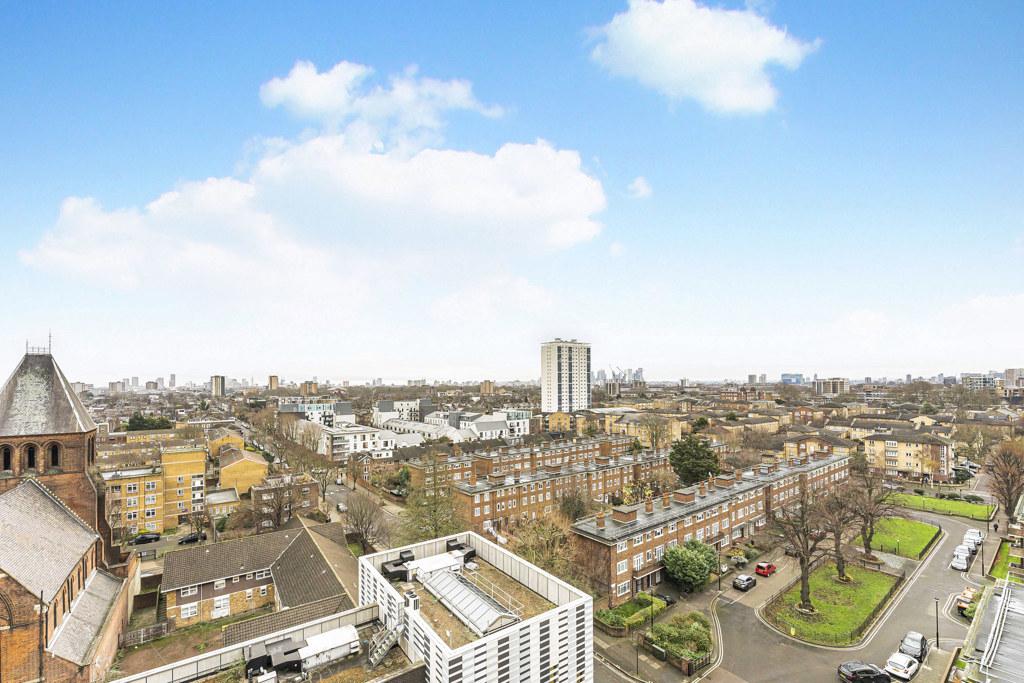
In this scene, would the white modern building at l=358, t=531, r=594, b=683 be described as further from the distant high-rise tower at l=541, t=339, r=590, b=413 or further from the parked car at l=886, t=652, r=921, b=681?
the distant high-rise tower at l=541, t=339, r=590, b=413

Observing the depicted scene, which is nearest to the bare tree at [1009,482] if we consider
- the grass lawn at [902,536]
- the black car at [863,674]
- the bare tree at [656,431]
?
the grass lawn at [902,536]

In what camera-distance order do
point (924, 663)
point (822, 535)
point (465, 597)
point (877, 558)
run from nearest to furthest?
1. point (465, 597)
2. point (924, 663)
3. point (822, 535)
4. point (877, 558)

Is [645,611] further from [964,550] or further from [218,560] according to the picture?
[218,560]

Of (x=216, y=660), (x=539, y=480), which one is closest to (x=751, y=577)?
Result: (x=539, y=480)

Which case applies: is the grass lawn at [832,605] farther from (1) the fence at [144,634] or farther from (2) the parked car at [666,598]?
(1) the fence at [144,634]

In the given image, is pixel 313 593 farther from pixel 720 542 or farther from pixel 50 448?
pixel 720 542

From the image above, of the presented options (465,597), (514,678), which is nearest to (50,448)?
(465,597)

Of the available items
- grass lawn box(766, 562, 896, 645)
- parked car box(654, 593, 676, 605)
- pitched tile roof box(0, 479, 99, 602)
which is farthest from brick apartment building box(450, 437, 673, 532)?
pitched tile roof box(0, 479, 99, 602)
